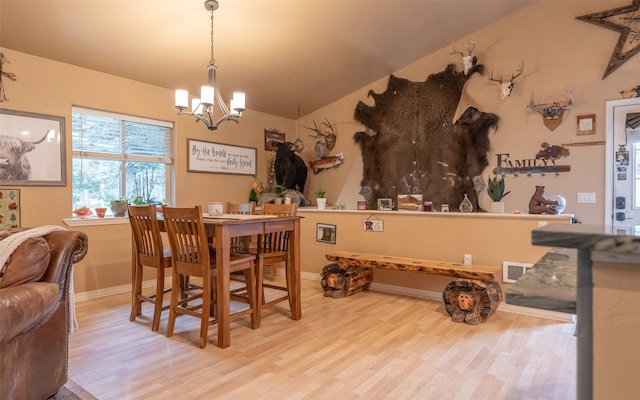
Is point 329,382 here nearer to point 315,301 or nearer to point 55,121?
point 315,301

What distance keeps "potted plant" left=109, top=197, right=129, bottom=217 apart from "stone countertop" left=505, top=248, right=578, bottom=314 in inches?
156

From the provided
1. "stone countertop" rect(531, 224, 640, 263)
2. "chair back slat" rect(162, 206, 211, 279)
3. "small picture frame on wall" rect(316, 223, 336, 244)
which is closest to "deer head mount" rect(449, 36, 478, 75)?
"small picture frame on wall" rect(316, 223, 336, 244)

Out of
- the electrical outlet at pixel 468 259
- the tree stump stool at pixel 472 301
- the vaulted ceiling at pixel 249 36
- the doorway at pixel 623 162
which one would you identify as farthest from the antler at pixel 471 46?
the tree stump stool at pixel 472 301

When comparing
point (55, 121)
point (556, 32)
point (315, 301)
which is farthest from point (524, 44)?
point (55, 121)

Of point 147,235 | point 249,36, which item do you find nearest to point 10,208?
point 147,235

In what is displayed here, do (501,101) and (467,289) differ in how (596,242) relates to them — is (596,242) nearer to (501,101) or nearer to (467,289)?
(467,289)

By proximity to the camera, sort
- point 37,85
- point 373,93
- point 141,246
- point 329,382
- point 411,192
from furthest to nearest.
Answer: point 373,93
point 411,192
point 37,85
point 141,246
point 329,382

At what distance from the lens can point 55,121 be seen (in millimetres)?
3432

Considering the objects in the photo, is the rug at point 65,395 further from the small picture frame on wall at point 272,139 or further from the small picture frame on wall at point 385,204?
the small picture frame on wall at point 272,139

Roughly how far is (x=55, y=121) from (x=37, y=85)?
13.2 inches

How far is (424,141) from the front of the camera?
4.74 m

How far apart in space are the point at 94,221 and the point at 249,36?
2.42m

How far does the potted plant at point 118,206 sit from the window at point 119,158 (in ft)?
0.25

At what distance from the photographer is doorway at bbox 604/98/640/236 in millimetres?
3543
